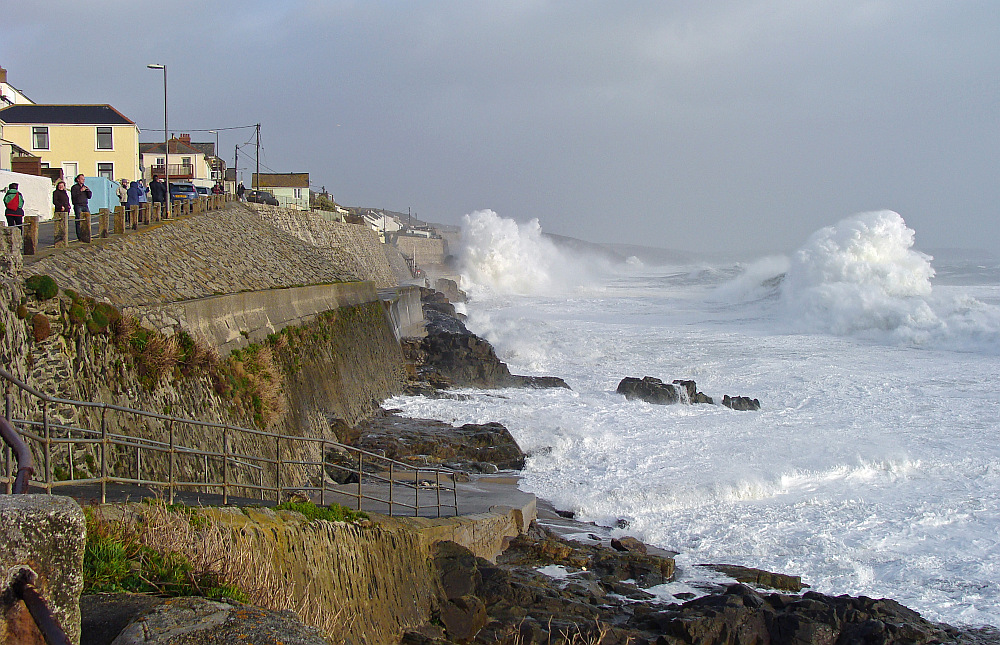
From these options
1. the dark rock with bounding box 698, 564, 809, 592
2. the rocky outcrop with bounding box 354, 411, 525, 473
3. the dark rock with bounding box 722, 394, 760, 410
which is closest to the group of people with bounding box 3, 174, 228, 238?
the rocky outcrop with bounding box 354, 411, 525, 473

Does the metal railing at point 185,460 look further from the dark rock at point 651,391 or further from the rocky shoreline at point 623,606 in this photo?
the dark rock at point 651,391

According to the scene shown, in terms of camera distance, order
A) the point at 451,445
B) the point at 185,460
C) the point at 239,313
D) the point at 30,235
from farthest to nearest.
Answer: the point at 451,445 < the point at 239,313 < the point at 30,235 < the point at 185,460

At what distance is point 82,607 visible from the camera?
3.80 meters

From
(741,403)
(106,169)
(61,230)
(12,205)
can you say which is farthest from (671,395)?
(106,169)

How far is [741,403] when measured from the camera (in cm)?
2164

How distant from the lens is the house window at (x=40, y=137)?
105 ft

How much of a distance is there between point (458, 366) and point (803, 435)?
10054 mm

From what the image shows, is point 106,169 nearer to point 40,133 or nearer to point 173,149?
point 40,133

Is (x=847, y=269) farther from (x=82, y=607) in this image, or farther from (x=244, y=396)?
(x=82, y=607)

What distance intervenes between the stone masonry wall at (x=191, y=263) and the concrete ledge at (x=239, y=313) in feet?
1.62

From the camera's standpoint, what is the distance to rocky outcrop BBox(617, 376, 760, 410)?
21.7 metres

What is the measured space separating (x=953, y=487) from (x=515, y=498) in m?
7.52

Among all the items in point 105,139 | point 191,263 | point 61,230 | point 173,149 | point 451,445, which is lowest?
point 451,445

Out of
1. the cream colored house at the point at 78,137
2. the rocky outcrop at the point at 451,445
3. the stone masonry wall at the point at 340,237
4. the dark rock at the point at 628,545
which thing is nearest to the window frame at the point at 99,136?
the cream colored house at the point at 78,137
